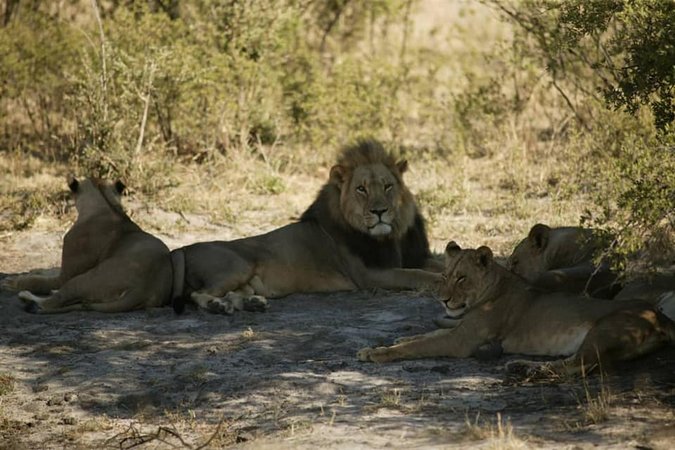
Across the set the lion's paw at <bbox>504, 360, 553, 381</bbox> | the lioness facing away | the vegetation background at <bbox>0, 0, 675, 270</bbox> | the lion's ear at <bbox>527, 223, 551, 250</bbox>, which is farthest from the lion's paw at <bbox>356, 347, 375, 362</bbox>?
the vegetation background at <bbox>0, 0, 675, 270</bbox>

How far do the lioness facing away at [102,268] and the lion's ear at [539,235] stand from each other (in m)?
2.56

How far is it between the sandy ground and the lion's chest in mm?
206

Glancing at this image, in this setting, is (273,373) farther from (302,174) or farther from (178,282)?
(302,174)

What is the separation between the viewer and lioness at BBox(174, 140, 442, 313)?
866 cm

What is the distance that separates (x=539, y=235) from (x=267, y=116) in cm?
666

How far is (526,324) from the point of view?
21.9ft

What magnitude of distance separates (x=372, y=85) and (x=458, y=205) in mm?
2944

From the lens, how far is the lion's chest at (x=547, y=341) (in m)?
6.38

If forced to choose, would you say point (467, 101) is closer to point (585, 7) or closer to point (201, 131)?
point (201, 131)

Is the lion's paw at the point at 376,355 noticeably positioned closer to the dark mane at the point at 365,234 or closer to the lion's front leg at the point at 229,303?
the lion's front leg at the point at 229,303

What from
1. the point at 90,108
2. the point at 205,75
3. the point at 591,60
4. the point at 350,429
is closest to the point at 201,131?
the point at 205,75

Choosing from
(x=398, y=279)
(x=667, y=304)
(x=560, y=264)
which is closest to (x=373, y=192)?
(x=398, y=279)

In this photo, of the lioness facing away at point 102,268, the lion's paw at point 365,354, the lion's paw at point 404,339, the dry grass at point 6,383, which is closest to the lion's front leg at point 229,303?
the lioness facing away at point 102,268

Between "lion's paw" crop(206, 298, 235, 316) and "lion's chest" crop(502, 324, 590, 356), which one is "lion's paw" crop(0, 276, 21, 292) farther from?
"lion's chest" crop(502, 324, 590, 356)
